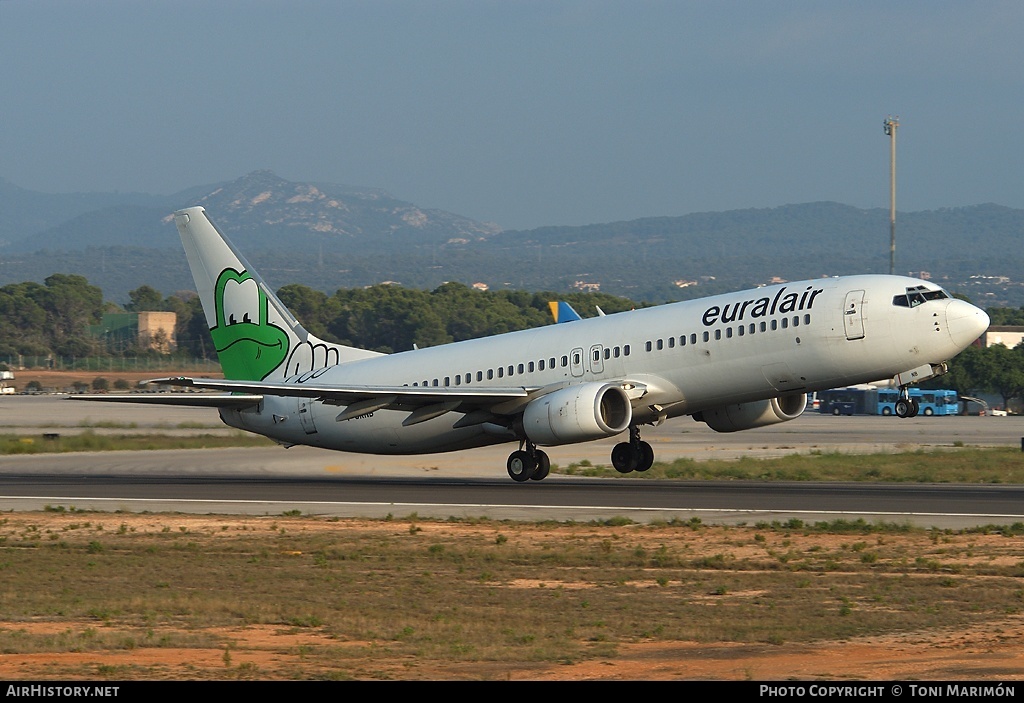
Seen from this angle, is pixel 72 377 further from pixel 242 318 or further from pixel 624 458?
pixel 624 458

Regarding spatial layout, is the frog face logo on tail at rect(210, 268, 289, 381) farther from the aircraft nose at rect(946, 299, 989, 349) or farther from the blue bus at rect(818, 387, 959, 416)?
the blue bus at rect(818, 387, 959, 416)

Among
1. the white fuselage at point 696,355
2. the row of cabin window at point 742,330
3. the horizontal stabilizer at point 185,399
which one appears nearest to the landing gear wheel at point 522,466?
the white fuselage at point 696,355

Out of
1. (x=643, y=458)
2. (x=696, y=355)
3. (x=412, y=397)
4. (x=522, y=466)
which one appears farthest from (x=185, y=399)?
(x=696, y=355)

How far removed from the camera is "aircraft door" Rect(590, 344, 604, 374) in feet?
126

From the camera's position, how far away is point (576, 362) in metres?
38.9

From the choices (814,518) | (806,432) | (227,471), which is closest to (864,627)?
(814,518)

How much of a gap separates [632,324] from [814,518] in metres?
9.80

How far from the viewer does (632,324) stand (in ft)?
126

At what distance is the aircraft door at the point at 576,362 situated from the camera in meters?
38.8

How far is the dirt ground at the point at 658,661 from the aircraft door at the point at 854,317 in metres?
18.0

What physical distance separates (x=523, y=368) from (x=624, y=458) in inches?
171

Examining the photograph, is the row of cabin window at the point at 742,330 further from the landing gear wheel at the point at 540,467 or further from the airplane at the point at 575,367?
the landing gear wheel at the point at 540,467
